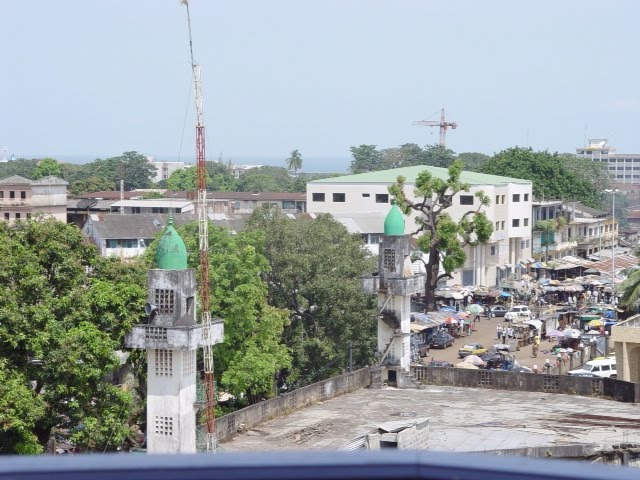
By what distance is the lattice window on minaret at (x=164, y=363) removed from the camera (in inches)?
950

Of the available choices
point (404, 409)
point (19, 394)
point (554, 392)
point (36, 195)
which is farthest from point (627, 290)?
point (36, 195)

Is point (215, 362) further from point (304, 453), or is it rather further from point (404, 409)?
point (304, 453)

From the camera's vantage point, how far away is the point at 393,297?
31.4 metres

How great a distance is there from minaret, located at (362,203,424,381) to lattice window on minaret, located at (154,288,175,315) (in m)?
8.11

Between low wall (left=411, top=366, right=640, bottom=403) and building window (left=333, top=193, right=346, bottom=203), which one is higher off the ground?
building window (left=333, top=193, right=346, bottom=203)

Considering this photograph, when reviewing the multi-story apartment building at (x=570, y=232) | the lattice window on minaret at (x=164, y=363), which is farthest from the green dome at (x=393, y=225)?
the multi-story apartment building at (x=570, y=232)

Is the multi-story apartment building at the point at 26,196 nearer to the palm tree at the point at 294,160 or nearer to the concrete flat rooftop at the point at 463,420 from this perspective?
the concrete flat rooftop at the point at 463,420

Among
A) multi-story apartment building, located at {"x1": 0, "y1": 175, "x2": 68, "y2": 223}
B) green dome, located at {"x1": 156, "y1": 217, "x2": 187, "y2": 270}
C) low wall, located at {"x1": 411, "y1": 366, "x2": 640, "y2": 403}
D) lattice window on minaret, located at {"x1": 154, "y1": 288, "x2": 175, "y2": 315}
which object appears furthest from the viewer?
multi-story apartment building, located at {"x1": 0, "y1": 175, "x2": 68, "y2": 223}

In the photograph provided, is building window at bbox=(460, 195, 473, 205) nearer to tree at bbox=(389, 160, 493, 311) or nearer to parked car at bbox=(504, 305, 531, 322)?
parked car at bbox=(504, 305, 531, 322)

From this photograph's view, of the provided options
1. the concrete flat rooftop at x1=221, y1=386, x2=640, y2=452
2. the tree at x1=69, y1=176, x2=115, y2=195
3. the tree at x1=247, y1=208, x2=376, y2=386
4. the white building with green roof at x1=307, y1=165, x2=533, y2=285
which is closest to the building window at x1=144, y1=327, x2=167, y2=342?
the concrete flat rooftop at x1=221, y1=386, x2=640, y2=452

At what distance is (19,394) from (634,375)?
786 inches

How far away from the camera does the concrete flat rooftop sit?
24.0 m

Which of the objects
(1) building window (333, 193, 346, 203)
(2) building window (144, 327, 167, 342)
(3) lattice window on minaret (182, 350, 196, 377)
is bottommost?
(3) lattice window on minaret (182, 350, 196, 377)

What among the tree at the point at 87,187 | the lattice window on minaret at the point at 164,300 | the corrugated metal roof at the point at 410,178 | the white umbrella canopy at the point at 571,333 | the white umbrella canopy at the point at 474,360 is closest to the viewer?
the lattice window on minaret at the point at 164,300
